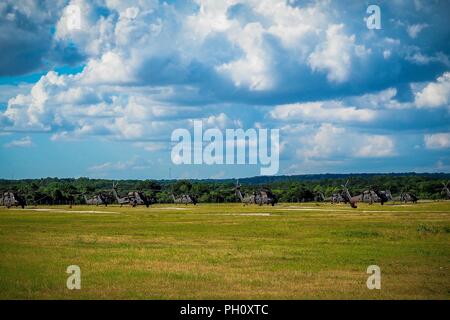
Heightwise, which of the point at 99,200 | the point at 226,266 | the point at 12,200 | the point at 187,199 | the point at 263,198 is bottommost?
the point at 226,266

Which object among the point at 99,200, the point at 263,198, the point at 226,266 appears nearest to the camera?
the point at 226,266

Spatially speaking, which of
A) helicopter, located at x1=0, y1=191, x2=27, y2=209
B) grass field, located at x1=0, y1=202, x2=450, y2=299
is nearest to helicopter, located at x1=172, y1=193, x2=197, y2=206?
helicopter, located at x1=0, y1=191, x2=27, y2=209

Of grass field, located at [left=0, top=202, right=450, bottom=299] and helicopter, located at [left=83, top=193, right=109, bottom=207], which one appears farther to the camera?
helicopter, located at [left=83, top=193, right=109, bottom=207]

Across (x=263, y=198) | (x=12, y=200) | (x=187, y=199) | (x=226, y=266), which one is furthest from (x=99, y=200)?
(x=226, y=266)

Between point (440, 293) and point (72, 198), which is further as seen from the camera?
point (72, 198)

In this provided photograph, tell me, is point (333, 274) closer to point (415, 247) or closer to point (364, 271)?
point (364, 271)

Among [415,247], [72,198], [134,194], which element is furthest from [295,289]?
[72,198]

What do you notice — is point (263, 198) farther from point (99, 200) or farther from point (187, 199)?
point (99, 200)

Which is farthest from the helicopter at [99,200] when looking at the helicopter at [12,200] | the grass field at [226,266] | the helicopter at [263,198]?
the grass field at [226,266]

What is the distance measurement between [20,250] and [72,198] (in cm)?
15433

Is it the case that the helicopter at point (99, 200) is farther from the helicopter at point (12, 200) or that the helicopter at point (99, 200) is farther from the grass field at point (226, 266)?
the grass field at point (226, 266)

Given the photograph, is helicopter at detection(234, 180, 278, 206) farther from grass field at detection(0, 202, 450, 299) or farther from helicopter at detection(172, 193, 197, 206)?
grass field at detection(0, 202, 450, 299)
